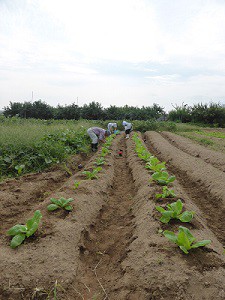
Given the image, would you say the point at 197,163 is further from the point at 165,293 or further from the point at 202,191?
the point at 165,293

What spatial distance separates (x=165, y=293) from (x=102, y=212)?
2632mm

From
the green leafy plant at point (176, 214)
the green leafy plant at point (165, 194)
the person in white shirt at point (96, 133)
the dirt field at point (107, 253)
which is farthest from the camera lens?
the person in white shirt at point (96, 133)

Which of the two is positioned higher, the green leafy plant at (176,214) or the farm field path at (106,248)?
the green leafy plant at (176,214)

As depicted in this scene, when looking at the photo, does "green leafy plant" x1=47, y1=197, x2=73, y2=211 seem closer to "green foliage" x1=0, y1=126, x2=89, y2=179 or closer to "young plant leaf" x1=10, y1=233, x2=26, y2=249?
"young plant leaf" x1=10, y1=233, x2=26, y2=249

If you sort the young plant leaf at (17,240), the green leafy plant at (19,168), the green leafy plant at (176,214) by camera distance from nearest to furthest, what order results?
the young plant leaf at (17,240), the green leafy plant at (176,214), the green leafy plant at (19,168)

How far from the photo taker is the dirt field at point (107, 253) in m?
2.29

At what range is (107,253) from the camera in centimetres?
329

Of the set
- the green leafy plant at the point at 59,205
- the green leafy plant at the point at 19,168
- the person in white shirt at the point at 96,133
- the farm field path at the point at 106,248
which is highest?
the person in white shirt at the point at 96,133

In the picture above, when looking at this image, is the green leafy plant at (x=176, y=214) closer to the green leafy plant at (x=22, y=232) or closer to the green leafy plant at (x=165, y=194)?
the green leafy plant at (x=165, y=194)

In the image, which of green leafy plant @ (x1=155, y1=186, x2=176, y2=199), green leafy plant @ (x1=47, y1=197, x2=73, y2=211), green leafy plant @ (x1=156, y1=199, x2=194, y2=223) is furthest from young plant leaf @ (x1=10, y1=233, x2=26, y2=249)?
green leafy plant @ (x1=155, y1=186, x2=176, y2=199)

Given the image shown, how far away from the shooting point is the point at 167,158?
403 inches

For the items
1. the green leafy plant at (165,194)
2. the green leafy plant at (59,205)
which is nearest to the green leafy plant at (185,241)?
the green leafy plant at (165,194)

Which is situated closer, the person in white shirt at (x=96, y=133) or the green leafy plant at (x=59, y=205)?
the green leafy plant at (x=59, y=205)

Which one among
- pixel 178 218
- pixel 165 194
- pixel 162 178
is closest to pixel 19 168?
pixel 162 178
